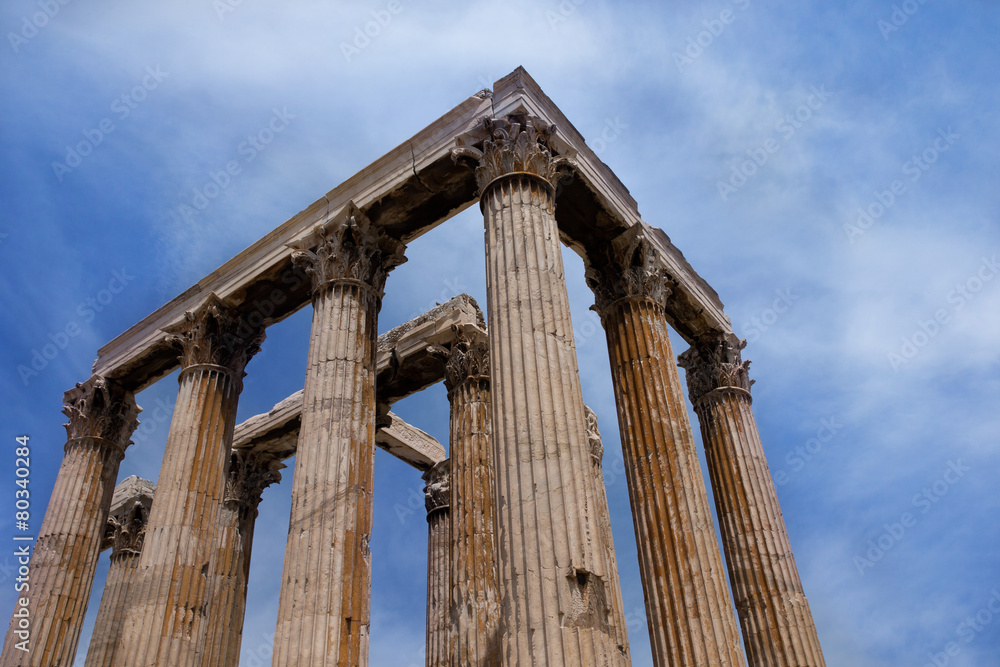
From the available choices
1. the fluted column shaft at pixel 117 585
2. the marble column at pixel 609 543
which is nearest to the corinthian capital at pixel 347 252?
the marble column at pixel 609 543

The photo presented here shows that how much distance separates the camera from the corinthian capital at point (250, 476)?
22484 millimetres

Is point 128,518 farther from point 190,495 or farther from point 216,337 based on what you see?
point 190,495

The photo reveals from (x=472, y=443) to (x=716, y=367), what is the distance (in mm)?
6200

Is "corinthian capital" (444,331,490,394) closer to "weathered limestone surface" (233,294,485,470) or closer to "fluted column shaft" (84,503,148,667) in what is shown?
"weathered limestone surface" (233,294,485,470)

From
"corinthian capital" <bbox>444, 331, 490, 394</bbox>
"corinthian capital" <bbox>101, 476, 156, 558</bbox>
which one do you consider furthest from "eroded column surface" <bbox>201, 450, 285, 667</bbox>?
"corinthian capital" <bbox>444, 331, 490, 394</bbox>

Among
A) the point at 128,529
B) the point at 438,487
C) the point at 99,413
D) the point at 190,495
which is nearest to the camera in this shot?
the point at 190,495

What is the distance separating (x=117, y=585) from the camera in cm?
2320

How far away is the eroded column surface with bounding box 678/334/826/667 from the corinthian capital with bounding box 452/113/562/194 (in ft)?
24.2

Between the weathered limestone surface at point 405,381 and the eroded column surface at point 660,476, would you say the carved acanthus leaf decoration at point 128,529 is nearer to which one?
the weathered limestone surface at point 405,381

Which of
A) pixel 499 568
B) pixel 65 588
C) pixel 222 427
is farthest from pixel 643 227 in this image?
pixel 65 588

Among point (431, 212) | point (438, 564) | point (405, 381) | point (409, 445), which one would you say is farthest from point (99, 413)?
point (431, 212)

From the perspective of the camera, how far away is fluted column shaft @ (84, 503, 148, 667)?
21.2 metres

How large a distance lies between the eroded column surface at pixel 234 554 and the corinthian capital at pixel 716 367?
1254cm

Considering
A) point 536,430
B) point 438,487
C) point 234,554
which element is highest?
point 438,487
